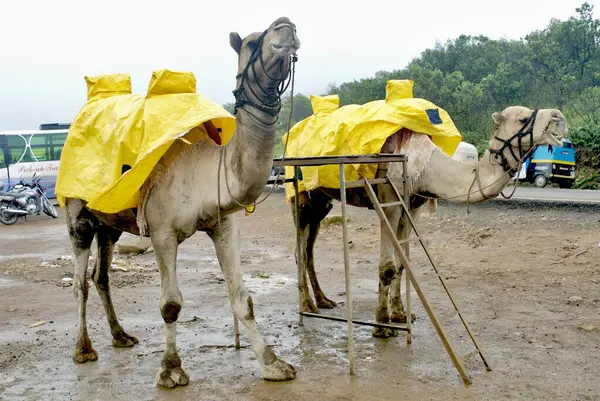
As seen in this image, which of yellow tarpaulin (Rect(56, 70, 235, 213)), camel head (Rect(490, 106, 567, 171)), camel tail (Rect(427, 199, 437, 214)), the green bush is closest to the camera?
yellow tarpaulin (Rect(56, 70, 235, 213))

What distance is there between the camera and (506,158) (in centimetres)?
666

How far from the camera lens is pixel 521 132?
6.52m

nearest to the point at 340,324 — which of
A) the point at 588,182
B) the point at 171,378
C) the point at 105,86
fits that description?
the point at 171,378

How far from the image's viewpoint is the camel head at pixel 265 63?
4430 millimetres

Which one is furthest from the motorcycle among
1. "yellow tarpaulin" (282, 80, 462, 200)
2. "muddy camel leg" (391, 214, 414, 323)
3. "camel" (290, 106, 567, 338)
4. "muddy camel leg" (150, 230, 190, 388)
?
"muddy camel leg" (150, 230, 190, 388)

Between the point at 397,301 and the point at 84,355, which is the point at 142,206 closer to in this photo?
the point at 84,355

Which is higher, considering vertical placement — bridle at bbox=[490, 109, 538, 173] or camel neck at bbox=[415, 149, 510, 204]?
bridle at bbox=[490, 109, 538, 173]

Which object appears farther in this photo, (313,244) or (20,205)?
(20,205)

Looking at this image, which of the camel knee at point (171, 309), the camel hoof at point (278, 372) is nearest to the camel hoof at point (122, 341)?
the camel knee at point (171, 309)

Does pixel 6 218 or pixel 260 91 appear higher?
pixel 260 91

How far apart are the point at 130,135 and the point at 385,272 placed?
2.96m

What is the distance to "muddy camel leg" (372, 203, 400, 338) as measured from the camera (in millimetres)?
6770

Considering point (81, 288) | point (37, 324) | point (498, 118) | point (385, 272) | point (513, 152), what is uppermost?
point (498, 118)

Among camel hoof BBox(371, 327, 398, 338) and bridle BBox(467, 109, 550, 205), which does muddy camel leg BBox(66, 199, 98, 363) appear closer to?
camel hoof BBox(371, 327, 398, 338)
